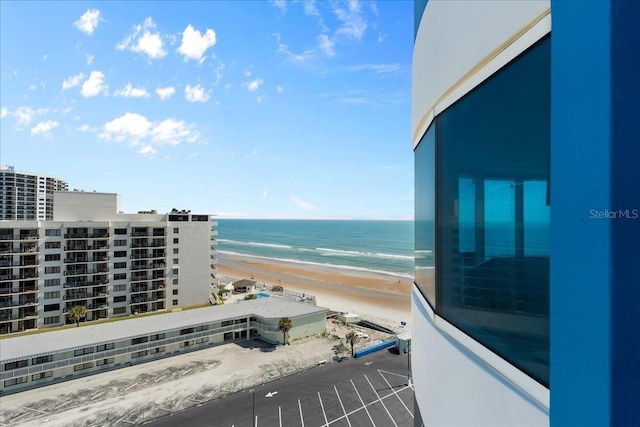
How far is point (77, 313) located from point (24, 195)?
10246 centimetres

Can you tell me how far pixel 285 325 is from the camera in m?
31.8

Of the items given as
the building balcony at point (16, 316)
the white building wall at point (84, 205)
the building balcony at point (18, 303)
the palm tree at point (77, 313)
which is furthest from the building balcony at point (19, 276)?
the white building wall at point (84, 205)

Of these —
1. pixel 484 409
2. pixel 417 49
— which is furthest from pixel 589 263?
pixel 417 49

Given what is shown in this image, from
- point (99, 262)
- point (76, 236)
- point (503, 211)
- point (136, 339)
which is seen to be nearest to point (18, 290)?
point (76, 236)

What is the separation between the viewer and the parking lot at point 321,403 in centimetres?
1997

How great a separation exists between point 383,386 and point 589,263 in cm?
2612

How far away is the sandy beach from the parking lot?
15.6m

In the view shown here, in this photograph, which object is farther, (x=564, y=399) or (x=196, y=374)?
(x=196, y=374)

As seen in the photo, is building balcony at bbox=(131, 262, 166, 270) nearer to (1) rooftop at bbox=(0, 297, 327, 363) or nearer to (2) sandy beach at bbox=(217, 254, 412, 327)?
(1) rooftop at bbox=(0, 297, 327, 363)

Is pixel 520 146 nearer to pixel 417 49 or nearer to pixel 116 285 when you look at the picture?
pixel 417 49

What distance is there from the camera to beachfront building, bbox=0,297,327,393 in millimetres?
24758

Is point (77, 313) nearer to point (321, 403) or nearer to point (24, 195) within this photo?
point (321, 403)

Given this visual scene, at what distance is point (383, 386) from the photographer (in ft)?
80.5

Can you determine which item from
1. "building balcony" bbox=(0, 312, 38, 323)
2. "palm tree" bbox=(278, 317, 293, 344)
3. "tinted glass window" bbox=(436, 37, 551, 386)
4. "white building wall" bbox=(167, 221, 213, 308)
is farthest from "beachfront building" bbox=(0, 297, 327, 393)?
"tinted glass window" bbox=(436, 37, 551, 386)
